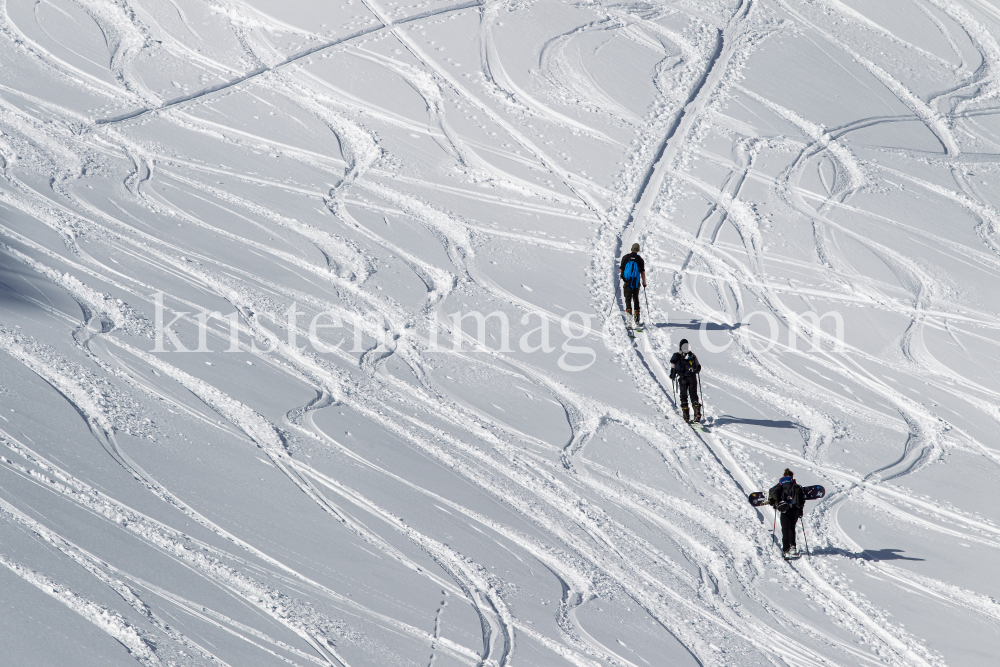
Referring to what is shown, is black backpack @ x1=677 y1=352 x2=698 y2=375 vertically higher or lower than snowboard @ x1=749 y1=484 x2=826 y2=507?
higher

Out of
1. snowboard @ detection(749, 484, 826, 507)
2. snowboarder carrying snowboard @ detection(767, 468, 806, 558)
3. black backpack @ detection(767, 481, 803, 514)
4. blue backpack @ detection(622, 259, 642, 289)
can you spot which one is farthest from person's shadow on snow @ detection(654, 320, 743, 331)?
black backpack @ detection(767, 481, 803, 514)

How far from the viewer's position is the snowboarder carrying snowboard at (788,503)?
932cm

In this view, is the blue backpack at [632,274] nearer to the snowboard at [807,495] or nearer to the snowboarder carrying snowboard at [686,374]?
the snowboarder carrying snowboard at [686,374]

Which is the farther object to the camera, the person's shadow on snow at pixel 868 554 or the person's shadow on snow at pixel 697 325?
the person's shadow on snow at pixel 697 325

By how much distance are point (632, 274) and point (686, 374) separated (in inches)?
89.2

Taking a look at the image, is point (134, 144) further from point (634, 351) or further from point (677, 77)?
point (677, 77)

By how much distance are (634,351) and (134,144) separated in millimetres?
8914

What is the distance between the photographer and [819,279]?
49.6ft

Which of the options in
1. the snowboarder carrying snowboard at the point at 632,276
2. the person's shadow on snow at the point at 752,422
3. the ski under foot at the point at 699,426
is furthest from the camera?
the snowboarder carrying snowboard at the point at 632,276

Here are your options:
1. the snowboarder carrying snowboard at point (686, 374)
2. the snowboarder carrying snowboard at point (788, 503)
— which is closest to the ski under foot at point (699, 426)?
the snowboarder carrying snowboard at point (686, 374)

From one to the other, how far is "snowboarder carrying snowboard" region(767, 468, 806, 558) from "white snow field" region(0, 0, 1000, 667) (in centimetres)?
29

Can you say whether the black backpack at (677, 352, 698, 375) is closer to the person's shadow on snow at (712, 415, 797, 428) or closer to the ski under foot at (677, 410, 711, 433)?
the ski under foot at (677, 410, 711, 433)

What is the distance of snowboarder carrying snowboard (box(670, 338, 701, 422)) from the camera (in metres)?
11.2

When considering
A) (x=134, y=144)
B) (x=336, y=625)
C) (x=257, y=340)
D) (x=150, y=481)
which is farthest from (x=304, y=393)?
(x=134, y=144)
